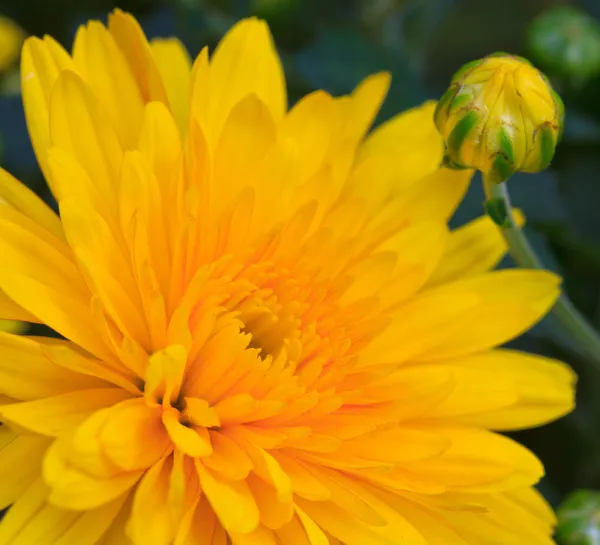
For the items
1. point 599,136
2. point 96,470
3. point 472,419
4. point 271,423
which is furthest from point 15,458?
point 599,136

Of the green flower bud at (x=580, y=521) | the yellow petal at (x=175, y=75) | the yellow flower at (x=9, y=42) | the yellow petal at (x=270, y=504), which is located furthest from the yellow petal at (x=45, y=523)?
the yellow flower at (x=9, y=42)

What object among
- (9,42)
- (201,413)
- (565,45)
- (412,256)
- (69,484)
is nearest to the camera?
(69,484)

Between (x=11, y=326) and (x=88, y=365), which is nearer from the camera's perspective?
(x=88, y=365)

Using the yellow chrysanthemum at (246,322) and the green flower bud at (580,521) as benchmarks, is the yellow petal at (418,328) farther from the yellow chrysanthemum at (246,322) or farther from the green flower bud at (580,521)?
the green flower bud at (580,521)

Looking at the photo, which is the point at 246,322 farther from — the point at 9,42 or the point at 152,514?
the point at 9,42

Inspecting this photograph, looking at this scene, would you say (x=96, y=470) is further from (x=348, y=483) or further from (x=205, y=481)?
(x=348, y=483)

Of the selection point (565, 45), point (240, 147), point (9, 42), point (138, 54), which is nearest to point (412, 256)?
point (240, 147)
